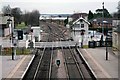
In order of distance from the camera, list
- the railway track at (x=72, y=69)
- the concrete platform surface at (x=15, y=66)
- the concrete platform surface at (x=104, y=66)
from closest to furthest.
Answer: the concrete platform surface at (x=104, y=66) < the concrete platform surface at (x=15, y=66) < the railway track at (x=72, y=69)

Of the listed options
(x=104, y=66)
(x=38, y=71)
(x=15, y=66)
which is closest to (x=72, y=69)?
(x=104, y=66)

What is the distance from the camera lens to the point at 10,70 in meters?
18.3

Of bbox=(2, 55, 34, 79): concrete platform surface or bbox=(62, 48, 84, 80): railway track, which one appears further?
bbox=(62, 48, 84, 80): railway track

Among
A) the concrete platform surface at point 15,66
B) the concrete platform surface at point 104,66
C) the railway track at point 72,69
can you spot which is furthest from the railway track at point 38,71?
the concrete platform surface at point 104,66

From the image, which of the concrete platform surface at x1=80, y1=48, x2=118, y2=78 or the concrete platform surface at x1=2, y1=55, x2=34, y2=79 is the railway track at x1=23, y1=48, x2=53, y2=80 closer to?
the concrete platform surface at x1=2, y1=55, x2=34, y2=79

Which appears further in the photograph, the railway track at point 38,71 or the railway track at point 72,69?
the railway track at point 72,69

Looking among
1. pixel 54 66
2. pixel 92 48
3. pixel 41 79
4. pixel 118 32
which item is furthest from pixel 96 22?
pixel 41 79

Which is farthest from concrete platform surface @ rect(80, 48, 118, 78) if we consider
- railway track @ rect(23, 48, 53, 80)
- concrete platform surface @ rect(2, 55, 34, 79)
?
concrete platform surface @ rect(2, 55, 34, 79)

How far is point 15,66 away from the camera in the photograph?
19.8 metres

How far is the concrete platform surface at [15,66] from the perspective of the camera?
16.9 metres

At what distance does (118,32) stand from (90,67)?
6.71m

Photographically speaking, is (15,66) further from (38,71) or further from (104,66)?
(104,66)

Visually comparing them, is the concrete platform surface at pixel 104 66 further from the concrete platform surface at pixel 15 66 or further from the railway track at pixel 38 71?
the concrete platform surface at pixel 15 66

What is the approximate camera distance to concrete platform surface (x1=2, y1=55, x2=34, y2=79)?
16884mm
